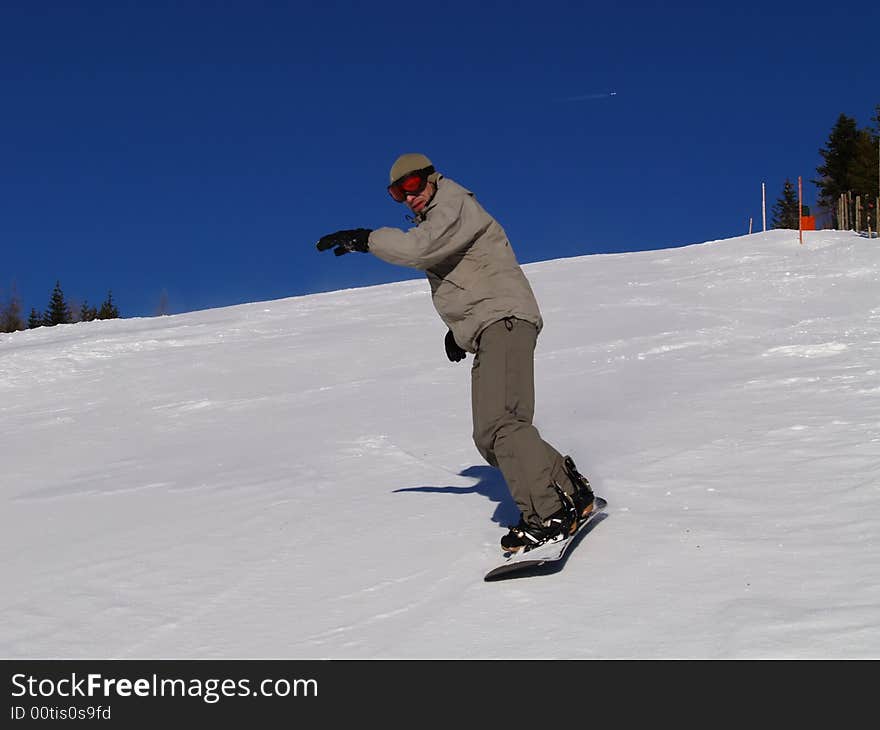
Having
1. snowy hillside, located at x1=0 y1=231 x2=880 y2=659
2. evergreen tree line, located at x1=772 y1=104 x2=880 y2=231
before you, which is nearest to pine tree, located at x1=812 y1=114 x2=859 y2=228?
evergreen tree line, located at x1=772 y1=104 x2=880 y2=231

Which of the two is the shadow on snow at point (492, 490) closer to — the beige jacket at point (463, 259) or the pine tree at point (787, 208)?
the beige jacket at point (463, 259)

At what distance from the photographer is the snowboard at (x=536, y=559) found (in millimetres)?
3342

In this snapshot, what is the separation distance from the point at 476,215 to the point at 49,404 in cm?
642

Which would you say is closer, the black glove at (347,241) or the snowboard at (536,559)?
the snowboard at (536,559)

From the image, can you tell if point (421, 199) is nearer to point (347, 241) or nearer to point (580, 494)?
point (347, 241)

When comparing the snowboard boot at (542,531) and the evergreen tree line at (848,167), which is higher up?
the evergreen tree line at (848,167)

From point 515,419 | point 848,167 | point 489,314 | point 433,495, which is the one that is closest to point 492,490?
point 433,495

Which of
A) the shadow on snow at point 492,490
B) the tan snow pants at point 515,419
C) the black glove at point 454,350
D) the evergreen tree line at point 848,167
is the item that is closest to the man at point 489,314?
the tan snow pants at point 515,419

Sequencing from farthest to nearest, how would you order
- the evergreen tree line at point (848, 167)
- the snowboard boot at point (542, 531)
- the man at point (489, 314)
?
the evergreen tree line at point (848, 167)
the man at point (489, 314)
the snowboard boot at point (542, 531)

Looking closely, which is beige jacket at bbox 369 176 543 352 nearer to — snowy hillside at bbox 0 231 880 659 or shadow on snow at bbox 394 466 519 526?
shadow on snow at bbox 394 466 519 526

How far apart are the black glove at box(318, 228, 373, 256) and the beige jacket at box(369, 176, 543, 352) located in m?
0.06

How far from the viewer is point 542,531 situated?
11.9 ft

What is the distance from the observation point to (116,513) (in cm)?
495

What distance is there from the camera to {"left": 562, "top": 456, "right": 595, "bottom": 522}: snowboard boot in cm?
377
